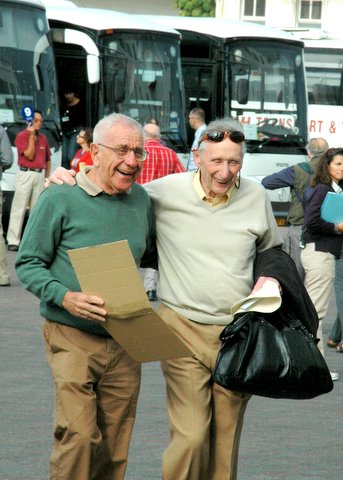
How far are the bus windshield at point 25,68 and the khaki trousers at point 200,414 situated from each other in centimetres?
1630

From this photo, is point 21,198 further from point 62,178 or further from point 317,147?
point 62,178

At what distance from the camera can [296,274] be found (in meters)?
5.49

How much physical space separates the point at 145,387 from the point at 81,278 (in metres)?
4.56

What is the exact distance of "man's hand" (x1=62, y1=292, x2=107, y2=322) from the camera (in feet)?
16.6

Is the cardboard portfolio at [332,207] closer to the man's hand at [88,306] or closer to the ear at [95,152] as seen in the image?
the ear at [95,152]

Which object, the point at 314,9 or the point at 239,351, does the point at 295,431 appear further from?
the point at 314,9

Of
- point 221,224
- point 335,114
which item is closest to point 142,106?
point 335,114

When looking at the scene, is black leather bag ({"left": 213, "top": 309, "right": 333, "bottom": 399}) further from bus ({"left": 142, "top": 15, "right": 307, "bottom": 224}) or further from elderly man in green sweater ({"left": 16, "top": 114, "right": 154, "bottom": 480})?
bus ({"left": 142, "top": 15, "right": 307, "bottom": 224})

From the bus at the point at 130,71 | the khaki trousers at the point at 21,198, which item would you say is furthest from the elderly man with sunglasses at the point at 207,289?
the bus at the point at 130,71

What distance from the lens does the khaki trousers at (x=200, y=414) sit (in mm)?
5402

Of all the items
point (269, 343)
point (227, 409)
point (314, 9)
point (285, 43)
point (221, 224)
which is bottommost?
point (314, 9)

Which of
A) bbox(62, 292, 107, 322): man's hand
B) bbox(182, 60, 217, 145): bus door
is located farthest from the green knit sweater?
bbox(182, 60, 217, 145): bus door

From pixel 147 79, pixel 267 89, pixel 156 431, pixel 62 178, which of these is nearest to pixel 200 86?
pixel 267 89

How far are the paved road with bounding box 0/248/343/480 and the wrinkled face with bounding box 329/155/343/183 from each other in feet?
5.13
